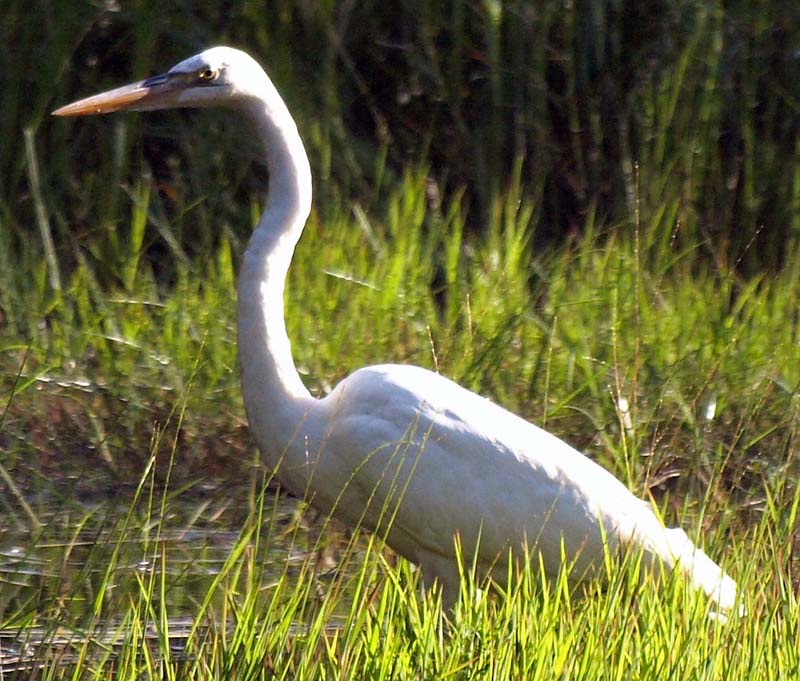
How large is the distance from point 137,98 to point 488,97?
2.15 meters

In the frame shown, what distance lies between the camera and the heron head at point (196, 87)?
2.90 m

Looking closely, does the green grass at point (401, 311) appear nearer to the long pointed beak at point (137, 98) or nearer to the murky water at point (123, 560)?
the murky water at point (123, 560)

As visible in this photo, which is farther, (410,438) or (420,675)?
(410,438)

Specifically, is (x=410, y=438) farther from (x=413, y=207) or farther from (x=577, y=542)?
(x=413, y=207)

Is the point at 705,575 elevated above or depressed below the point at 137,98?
below

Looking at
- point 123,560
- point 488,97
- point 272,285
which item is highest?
point 488,97

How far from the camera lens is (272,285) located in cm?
288

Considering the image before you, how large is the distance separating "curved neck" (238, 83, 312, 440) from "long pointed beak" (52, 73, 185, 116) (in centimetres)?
15

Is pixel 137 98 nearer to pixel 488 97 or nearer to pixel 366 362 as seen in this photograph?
pixel 366 362

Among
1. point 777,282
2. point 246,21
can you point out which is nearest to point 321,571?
point 777,282

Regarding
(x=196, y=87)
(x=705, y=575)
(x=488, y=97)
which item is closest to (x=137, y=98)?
(x=196, y=87)

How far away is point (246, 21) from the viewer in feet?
15.4

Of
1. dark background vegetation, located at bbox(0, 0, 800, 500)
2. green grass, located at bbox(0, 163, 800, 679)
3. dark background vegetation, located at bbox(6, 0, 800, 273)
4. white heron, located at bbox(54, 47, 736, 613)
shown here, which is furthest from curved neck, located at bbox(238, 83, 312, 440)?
dark background vegetation, located at bbox(6, 0, 800, 273)

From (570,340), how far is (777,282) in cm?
→ 85
